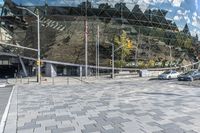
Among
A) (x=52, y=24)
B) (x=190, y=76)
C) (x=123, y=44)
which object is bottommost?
(x=190, y=76)

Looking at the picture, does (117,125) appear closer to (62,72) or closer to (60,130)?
(60,130)

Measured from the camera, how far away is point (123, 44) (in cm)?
7631

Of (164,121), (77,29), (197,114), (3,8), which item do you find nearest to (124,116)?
(164,121)

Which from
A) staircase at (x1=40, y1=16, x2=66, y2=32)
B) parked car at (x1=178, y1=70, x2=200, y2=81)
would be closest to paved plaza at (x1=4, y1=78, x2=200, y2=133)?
parked car at (x1=178, y1=70, x2=200, y2=81)

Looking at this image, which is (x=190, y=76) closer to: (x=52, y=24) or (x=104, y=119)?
(x=104, y=119)

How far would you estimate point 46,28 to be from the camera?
83.2 m

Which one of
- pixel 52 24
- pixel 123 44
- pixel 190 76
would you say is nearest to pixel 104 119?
pixel 190 76

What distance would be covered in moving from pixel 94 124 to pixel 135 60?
230ft

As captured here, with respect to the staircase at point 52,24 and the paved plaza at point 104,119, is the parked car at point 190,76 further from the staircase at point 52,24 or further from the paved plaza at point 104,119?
the staircase at point 52,24

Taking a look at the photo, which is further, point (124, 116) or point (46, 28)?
point (46, 28)

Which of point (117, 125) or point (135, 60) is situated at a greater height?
point (135, 60)

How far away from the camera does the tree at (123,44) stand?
76.7 m

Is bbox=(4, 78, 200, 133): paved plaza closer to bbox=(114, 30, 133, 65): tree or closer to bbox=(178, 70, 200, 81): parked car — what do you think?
bbox=(178, 70, 200, 81): parked car

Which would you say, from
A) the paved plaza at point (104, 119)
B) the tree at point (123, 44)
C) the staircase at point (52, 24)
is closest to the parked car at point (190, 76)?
the tree at point (123, 44)
